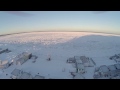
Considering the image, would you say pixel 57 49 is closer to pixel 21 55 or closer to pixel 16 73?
pixel 21 55

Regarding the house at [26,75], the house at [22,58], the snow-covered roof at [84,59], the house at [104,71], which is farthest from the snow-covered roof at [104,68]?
the house at [22,58]

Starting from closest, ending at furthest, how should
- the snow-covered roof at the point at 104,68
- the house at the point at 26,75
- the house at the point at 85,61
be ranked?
1. the house at the point at 26,75
2. the snow-covered roof at the point at 104,68
3. the house at the point at 85,61

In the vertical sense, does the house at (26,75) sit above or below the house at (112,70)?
below

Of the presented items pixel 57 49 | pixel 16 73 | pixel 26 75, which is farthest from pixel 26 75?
pixel 57 49

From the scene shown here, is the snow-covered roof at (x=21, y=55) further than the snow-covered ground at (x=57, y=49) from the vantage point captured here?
Yes

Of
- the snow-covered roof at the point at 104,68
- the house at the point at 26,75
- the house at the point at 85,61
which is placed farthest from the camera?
the house at the point at 85,61

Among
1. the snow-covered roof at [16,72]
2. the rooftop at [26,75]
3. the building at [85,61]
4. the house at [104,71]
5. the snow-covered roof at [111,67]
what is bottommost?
the snow-covered roof at [16,72]

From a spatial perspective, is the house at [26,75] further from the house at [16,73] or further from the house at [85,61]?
the house at [85,61]
